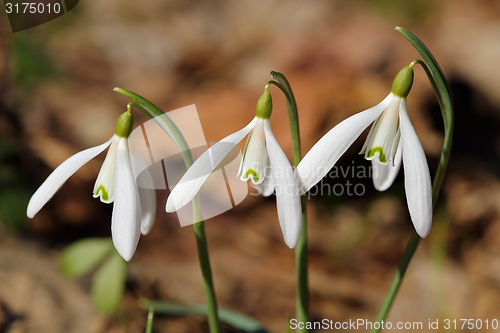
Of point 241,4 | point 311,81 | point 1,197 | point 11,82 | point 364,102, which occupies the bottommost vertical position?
point 1,197

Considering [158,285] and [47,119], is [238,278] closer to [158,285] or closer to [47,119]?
[158,285]

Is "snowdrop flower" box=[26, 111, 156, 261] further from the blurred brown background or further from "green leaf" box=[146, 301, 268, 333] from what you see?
the blurred brown background

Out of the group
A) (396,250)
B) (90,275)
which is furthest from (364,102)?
(90,275)

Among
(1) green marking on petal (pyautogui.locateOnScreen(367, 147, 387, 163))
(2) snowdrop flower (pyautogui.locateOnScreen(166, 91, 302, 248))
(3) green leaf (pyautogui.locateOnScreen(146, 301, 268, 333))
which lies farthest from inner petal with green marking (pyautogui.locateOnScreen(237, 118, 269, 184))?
(3) green leaf (pyautogui.locateOnScreen(146, 301, 268, 333))

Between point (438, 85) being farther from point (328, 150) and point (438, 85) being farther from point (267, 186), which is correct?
point (267, 186)

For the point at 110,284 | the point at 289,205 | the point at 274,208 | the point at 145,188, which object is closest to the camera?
the point at 289,205

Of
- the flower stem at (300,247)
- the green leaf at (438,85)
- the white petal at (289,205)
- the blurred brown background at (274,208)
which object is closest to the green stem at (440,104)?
the green leaf at (438,85)

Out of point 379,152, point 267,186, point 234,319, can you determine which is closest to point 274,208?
point 234,319
